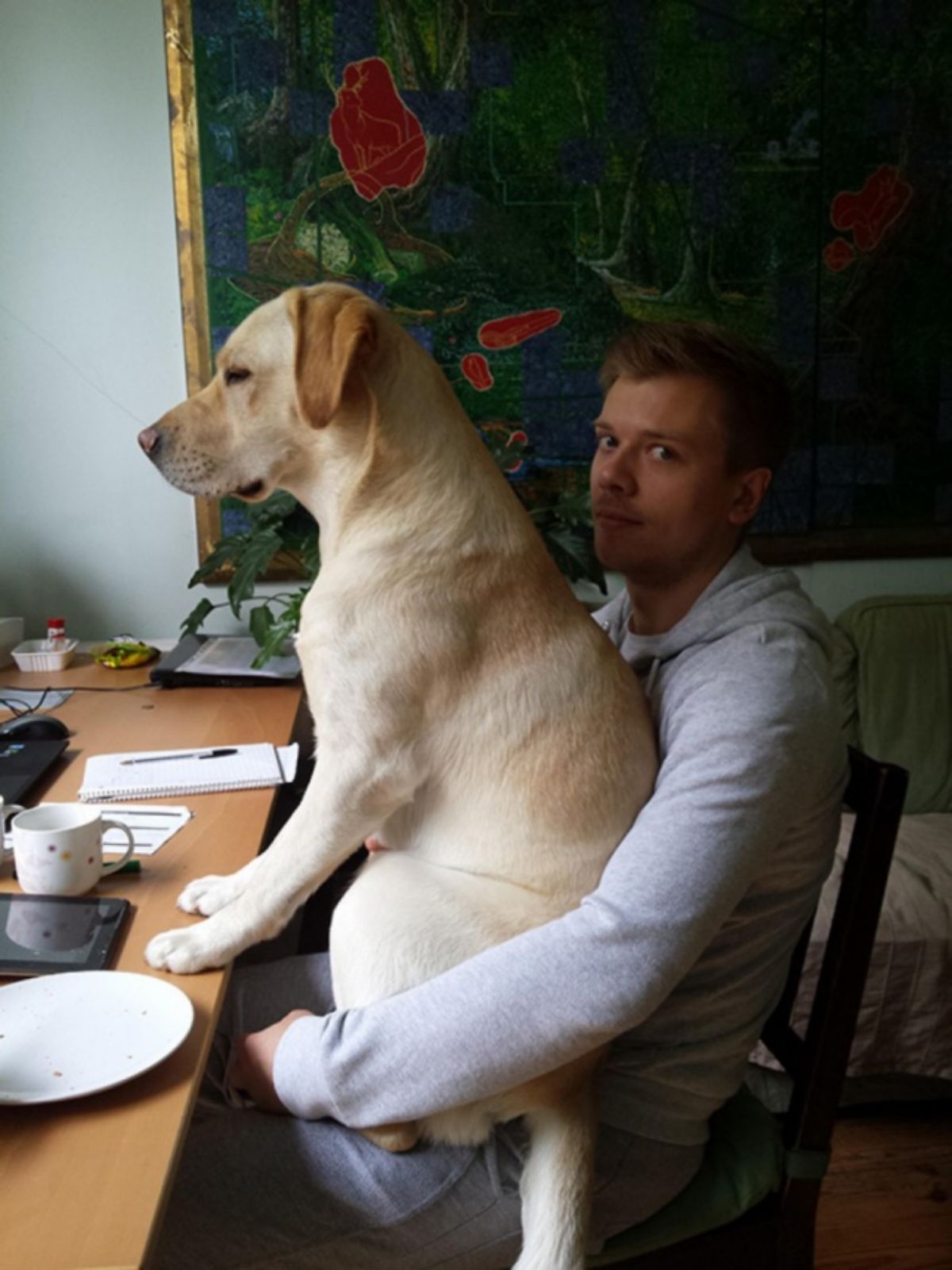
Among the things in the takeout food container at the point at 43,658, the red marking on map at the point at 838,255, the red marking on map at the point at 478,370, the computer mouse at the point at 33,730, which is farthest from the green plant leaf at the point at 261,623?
the red marking on map at the point at 838,255

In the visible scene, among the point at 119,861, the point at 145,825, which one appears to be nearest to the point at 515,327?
the point at 145,825

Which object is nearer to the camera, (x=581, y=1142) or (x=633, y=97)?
(x=581, y=1142)

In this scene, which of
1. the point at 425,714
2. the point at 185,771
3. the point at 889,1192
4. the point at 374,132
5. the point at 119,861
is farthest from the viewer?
the point at 374,132

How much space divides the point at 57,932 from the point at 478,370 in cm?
196

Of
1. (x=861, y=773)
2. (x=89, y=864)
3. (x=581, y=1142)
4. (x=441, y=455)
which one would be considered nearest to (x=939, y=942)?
(x=861, y=773)

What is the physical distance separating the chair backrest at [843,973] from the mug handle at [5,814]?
90 centimetres

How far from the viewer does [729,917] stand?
1058 millimetres

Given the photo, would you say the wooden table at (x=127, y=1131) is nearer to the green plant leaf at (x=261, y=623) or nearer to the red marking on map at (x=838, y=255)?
the green plant leaf at (x=261, y=623)

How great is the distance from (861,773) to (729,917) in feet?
0.68

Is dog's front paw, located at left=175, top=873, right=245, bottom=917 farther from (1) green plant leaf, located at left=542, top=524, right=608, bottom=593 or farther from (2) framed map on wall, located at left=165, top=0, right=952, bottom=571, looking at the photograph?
(2) framed map on wall, located at left=165, top=0, right=952, bottom=571

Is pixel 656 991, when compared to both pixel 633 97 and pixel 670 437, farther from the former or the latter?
pixel 633 97

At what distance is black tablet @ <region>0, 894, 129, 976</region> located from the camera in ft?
3.40

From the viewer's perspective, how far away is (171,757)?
1.72 meters

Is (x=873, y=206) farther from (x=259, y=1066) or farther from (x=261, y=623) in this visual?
(x=259, y=1066)
